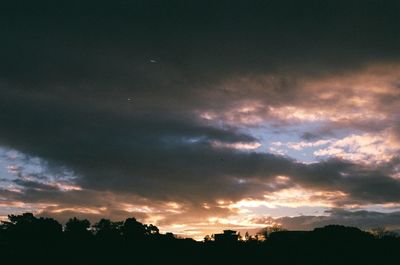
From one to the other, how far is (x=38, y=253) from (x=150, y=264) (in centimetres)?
1663

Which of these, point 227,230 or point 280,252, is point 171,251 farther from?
point 280,252

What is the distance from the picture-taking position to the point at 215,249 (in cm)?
6612

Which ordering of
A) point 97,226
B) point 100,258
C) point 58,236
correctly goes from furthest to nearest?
point 97,226, point 58,236, point 100,258

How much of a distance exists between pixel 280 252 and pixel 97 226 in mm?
82814

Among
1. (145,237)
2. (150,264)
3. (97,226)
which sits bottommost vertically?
(150,264)

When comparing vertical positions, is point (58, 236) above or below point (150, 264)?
above

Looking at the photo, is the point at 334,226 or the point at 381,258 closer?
the point at 381,258

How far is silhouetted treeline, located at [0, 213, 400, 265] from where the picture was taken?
60656 millimetres

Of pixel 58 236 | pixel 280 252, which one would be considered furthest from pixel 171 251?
pixel 58 236

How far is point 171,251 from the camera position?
6625 cm

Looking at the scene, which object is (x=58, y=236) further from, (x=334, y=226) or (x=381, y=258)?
(x=381, y=258)

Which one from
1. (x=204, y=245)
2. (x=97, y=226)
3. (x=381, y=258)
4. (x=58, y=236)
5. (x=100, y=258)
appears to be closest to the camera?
(x=381, y=258)

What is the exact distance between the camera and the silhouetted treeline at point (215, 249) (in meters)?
60.7

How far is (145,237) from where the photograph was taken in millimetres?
71000
